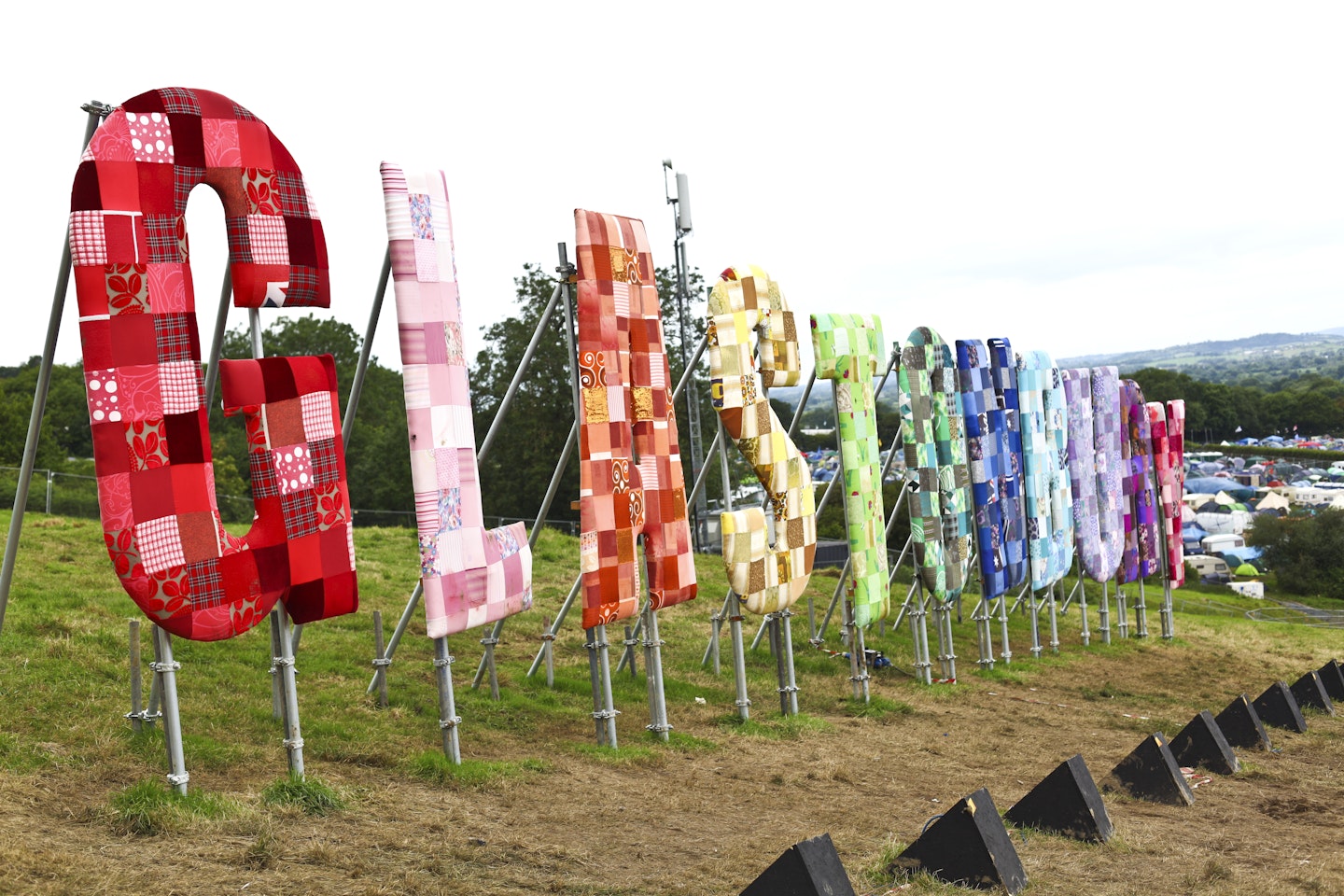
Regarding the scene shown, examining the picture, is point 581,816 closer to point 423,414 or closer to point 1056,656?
point 423,414

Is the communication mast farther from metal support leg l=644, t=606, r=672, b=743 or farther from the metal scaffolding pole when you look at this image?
the metal scaffolding pole

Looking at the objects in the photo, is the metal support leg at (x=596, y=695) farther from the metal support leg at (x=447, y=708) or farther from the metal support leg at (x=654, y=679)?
the metal support leg at (x=447, y=708)

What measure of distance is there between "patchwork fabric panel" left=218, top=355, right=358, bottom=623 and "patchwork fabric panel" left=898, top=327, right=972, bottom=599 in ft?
24.2

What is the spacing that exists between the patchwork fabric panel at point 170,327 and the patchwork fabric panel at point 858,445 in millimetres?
6102

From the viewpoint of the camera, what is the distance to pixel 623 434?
32.0 ft

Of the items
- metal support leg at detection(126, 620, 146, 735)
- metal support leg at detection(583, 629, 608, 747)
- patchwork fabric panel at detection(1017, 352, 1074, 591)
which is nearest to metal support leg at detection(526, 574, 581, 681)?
metal support leg at detection(583, 629, 608, 747)

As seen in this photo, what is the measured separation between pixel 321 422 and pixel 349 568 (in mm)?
984

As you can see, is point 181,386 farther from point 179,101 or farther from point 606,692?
point 606,692

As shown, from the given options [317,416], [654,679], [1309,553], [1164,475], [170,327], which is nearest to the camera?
[170,327]

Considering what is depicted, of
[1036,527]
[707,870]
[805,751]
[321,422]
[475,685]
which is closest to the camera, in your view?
[707,870]

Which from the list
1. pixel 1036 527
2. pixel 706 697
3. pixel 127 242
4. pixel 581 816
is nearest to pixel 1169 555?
pixel 1036 527

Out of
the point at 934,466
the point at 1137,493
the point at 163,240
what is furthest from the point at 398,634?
the point at 1137,493

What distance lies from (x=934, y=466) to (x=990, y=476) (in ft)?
4.36

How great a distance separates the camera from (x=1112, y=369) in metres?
17.9
